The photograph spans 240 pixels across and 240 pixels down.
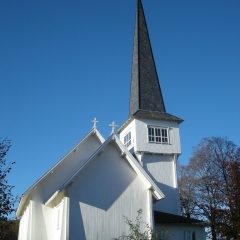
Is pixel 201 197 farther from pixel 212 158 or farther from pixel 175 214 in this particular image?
pixel 175 214

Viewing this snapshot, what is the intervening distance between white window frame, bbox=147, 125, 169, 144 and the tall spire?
95.6 inches

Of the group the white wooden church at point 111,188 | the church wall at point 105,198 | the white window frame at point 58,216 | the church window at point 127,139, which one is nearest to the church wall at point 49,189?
the white wooden church at point 111,188

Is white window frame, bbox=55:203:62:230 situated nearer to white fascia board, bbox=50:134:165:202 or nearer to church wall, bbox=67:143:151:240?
white fascia board, bbox=50:134:165:202

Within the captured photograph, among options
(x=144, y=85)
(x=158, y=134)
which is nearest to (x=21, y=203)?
(x=158, y=134)

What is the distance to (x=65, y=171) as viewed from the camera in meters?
24.9

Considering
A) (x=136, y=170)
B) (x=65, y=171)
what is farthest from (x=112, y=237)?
(x=65, y=171)

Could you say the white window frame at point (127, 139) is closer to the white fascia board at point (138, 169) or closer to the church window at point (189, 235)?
the white fascia board at point (138, 169)

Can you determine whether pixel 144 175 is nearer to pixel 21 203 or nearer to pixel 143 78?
pixel 21 203

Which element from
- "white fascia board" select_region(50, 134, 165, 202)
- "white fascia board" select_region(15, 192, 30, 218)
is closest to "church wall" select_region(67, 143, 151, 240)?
"white fascia board" select_region(50, 134, 165, 202)

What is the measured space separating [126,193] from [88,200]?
2382mm

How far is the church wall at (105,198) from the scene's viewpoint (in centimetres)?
1997

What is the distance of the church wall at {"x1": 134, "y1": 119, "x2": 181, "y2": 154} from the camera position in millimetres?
29281

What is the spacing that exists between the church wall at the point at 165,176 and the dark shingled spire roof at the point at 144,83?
11.6 feet

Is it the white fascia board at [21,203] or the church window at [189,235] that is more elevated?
the white fascia board at [21,203]
